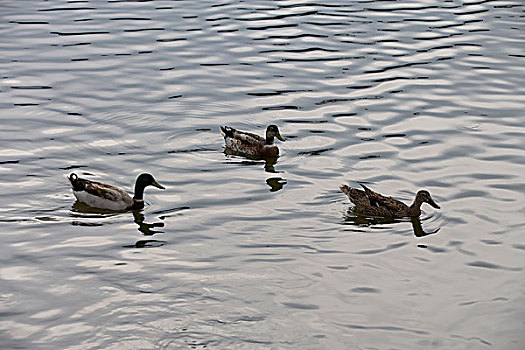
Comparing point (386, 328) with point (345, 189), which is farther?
point (345, 189)

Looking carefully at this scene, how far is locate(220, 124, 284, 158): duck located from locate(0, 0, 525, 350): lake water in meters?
0.20

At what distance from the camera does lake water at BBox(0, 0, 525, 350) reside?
12.0 meters

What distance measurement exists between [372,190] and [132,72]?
8.37m

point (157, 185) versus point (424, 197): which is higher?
point (157, 185)

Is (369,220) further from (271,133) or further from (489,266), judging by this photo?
(271,133)

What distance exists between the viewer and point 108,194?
1540 centimetres

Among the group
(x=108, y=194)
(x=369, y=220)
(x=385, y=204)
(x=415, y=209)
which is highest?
(x=108, y=194)

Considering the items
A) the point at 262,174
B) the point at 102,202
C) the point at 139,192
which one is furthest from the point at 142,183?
the point at 262,174

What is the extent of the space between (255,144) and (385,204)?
364 cm

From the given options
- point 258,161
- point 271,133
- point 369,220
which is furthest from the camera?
point 258,161

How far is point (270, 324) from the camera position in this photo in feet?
38.4

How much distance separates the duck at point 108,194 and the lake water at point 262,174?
180mm

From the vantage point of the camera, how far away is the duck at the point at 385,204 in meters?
15.1

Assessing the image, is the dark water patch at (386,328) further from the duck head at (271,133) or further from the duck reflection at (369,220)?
the duck head at (271,133)
